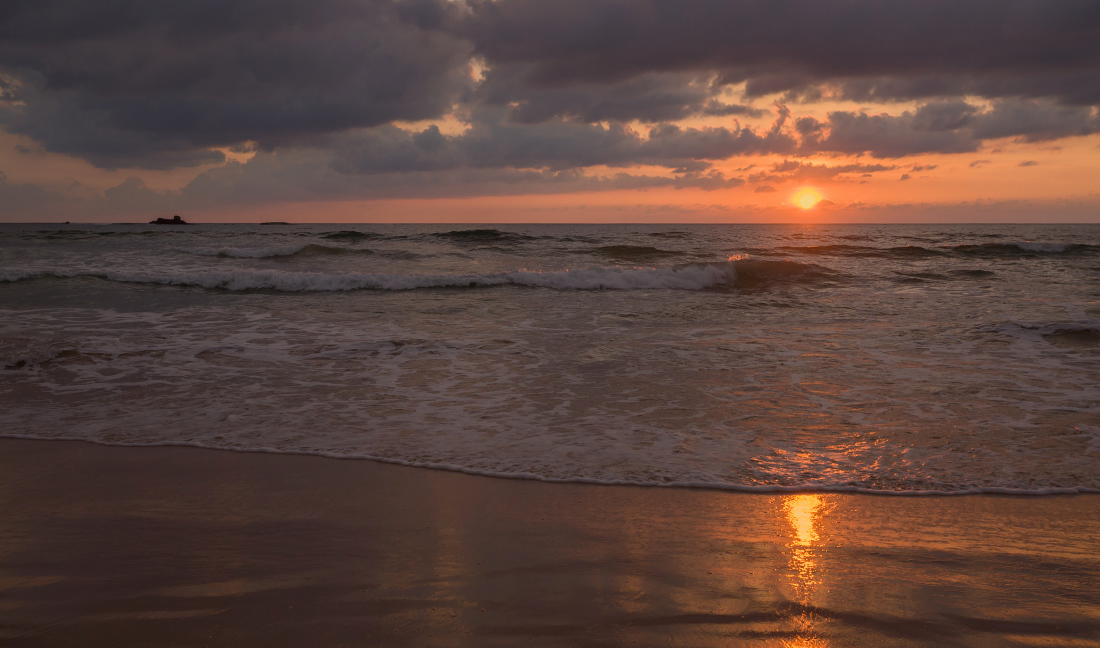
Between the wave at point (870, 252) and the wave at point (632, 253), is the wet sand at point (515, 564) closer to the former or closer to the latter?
the wave at point (632, 253)

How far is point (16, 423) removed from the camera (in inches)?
192

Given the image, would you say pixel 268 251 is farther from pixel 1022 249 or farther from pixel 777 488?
pixel 1022 249

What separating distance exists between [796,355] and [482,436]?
4342mm

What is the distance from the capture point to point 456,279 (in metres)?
16.1

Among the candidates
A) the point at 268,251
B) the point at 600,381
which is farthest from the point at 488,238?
the point at 600,381

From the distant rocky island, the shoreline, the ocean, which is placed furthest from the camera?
the distant rocky island

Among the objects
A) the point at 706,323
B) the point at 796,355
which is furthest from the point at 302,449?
the point at 706,323

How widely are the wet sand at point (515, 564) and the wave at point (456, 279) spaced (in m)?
11.7

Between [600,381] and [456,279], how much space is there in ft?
34.6

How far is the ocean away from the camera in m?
4.16

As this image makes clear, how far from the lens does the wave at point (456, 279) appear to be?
A: 1517cm

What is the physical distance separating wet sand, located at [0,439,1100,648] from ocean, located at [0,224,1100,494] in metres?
0.43

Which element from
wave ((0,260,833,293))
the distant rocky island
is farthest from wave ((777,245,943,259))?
the distant rocky island

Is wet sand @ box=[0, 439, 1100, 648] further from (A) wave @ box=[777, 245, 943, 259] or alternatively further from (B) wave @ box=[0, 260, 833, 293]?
(A) wave @ box=[777, 245, 943, 259]
